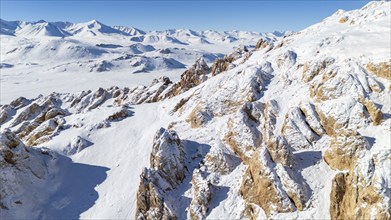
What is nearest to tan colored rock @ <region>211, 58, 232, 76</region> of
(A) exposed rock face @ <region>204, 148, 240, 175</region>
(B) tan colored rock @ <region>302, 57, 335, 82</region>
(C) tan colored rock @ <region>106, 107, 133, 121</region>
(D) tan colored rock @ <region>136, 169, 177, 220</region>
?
(C) tan colored rock @ <region>106, 107, 133, 121</region>

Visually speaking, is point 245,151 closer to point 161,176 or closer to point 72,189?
point 161,176

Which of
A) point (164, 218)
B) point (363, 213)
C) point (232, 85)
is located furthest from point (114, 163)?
point (363, 213)

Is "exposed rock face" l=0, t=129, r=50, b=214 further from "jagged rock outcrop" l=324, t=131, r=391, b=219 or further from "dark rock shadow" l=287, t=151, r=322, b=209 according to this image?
"jagged rock outcrop" l=324, t=131, r=391, b=219

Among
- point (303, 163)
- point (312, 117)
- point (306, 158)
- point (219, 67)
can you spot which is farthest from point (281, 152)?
point (219, 67)

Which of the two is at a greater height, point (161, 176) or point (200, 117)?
A: point (200, 117)

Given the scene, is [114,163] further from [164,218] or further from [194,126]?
[164,218]
